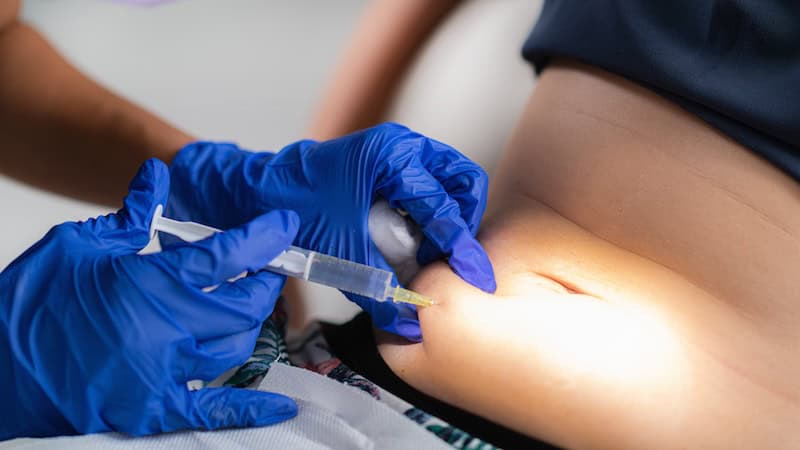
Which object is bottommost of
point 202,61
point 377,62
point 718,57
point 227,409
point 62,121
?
point 227,409

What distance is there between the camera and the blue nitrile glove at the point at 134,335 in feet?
2.58

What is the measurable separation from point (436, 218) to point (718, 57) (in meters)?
0.41

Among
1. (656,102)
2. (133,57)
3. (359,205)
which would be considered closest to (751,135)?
(656,102)

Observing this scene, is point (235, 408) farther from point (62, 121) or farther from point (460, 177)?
point (62, 121)

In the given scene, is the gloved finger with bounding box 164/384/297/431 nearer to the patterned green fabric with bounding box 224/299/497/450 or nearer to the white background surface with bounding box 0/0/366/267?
the patterned green fabric with bounding box 224/299/497/450

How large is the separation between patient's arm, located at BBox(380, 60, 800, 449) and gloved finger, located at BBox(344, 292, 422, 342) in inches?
0.8

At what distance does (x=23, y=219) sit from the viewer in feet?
5.52

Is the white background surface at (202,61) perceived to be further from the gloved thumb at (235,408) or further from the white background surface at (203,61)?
the gloved thumb at (235,408)

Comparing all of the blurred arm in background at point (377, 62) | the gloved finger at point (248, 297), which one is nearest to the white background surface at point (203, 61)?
the blurred arm in background at point (377, 62)

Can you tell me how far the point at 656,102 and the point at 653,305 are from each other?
278 millimetres

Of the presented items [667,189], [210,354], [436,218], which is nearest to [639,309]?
[667,189]

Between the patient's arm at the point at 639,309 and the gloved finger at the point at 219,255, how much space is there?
0.70 feet

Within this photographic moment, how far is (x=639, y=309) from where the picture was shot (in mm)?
844

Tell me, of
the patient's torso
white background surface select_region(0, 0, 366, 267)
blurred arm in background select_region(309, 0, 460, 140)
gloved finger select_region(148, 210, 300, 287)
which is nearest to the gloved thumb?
gloved finger select_region(148, 210, 300, 287)
